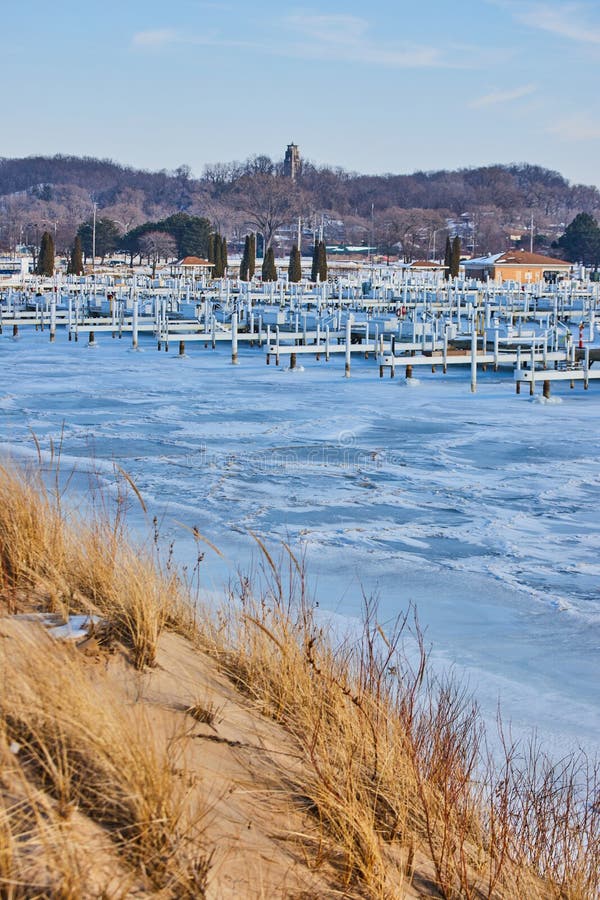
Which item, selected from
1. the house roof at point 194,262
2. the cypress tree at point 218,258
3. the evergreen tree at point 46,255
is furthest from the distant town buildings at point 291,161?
the evergreen tree at point 46,255

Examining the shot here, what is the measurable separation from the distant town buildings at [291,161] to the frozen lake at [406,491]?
15301cm

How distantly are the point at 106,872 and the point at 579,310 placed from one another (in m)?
42.1

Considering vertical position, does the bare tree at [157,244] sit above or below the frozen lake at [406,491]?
above

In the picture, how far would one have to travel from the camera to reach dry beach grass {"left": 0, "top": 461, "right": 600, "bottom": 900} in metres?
3.01

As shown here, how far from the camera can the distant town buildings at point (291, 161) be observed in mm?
171250

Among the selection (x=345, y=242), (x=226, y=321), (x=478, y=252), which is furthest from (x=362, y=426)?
(x=345, y=242)

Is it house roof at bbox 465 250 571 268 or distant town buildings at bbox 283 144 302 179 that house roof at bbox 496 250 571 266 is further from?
distant town buildings at bbox 283 144 302 179

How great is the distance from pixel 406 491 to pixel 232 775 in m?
7.81

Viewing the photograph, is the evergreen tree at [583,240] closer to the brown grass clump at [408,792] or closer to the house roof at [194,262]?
the house roof at [194,262]

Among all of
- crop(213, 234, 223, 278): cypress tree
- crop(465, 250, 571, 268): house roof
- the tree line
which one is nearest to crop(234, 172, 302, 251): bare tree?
the tree line

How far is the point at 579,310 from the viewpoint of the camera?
141ft

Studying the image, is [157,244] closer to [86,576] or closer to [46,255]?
[46,255]

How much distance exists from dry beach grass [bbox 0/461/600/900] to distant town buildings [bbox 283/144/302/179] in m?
171

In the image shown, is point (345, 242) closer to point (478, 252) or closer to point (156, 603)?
point (478, 252)
